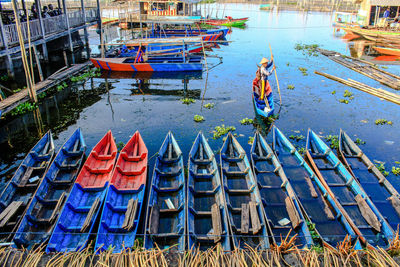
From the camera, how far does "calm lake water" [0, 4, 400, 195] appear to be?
42.8 feet

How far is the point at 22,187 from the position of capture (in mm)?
9203

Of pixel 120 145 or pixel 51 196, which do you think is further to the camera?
pixel 120 145

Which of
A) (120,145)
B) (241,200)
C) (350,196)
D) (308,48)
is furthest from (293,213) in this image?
(308,48)

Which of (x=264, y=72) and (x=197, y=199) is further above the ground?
(x=264, y=72)

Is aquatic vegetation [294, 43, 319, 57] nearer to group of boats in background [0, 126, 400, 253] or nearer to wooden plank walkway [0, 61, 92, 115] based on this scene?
group of boats in background [0, 126, 400, 253]

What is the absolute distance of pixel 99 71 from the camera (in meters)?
23.6

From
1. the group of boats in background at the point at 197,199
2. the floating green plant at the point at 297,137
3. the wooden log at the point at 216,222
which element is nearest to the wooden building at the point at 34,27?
the group of boats in background at the point at 197,199

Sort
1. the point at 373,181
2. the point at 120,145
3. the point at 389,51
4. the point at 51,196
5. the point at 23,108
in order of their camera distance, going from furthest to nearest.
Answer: the point at 389,51
the point at 23,108
the point at 120,145
the point at 373,181
the point at 51,196

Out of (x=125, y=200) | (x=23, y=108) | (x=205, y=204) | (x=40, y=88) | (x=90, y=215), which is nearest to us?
(x=90, y=215)

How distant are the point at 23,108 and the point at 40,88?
2.35 meters

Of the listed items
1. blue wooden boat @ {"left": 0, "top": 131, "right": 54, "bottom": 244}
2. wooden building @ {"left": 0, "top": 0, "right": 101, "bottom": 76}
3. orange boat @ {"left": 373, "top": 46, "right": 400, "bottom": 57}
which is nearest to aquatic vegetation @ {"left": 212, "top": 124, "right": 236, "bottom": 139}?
blue wooden boat @ {"left": 0, "top": 131, "right": 54, "bottom": 244}

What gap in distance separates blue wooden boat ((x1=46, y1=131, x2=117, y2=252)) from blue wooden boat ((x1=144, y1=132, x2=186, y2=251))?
165 centimetres

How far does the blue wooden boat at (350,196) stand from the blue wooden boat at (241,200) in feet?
8.08

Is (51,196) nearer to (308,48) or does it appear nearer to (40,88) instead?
(40,88)
